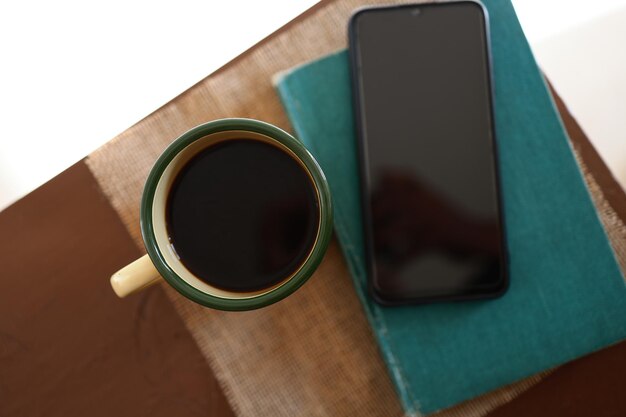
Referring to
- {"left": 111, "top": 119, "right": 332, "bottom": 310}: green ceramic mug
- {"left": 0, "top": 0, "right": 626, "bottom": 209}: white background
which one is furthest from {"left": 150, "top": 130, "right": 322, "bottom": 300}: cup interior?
{"left": 0, "top": 0, "right": 626, "bottom": 209}: white background

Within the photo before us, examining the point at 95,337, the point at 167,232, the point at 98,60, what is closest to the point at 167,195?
the point at 167,232

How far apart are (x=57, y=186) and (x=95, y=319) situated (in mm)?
94

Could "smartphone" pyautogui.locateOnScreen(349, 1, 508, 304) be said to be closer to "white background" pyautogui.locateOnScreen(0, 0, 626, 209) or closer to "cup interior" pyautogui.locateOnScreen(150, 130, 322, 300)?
"cup interior" pyautogui.locateOnScreen(150, 130, 322, 300)

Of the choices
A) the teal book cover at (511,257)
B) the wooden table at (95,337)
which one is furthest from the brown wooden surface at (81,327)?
the teal book cover at (511,257)

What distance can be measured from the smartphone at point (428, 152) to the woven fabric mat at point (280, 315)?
29mm

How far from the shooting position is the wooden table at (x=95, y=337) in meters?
0.33

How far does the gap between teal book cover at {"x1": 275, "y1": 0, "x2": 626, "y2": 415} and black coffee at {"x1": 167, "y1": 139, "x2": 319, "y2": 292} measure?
5cm

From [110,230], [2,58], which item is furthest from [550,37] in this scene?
[2,58]

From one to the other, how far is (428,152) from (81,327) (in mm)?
262

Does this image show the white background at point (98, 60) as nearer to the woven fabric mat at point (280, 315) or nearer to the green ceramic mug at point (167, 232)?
the woven fabric mat at point (280, 315)

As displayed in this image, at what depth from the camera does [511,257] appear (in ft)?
1.07

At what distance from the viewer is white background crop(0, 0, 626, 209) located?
50 centimetres

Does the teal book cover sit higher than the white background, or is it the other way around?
the white background

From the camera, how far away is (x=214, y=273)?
0.90 feet
